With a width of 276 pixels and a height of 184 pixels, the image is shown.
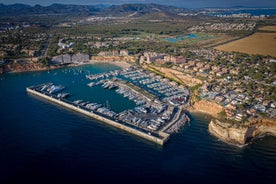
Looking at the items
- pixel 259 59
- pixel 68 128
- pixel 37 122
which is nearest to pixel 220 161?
pixel 68 128

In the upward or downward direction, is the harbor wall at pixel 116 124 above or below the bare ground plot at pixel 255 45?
below

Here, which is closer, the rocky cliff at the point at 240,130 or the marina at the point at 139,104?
the rocky cliff at the point at 240,130

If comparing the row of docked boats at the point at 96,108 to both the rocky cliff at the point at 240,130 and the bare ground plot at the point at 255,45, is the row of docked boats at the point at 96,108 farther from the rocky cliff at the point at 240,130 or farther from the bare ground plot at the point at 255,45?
the bare ground plot at the point at 255,45

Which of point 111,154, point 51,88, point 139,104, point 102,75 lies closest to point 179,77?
A: point 139,104

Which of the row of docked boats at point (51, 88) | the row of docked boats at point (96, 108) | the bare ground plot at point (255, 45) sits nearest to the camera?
the row of docked boats at point (96, 108)

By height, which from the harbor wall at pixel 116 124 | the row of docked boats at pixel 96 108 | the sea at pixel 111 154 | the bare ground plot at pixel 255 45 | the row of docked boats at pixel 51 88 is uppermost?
the bare ground plot at pixel 255 45

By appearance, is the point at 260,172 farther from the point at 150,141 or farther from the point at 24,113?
the point at 24,113

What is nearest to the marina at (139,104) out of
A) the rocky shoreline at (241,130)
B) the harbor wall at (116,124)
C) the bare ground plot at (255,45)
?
the harbor wall at (116,124)

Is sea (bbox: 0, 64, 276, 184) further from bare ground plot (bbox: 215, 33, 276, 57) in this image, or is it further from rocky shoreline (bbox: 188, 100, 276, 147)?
bare ground plot (bbox: 215, 33, 276, 57)

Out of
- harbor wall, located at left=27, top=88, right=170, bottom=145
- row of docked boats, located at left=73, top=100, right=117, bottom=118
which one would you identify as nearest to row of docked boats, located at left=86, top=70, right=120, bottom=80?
harbor wall, located at left=27, top=88, right=170, bottom=145

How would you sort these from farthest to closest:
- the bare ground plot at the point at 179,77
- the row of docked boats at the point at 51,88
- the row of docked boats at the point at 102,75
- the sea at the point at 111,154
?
the row of docked boats at the point at 102,75 → the bare ground plot at the point at 179,77 → the row of docked boats at the point at 51,88 → the sea at the point at 111,154
